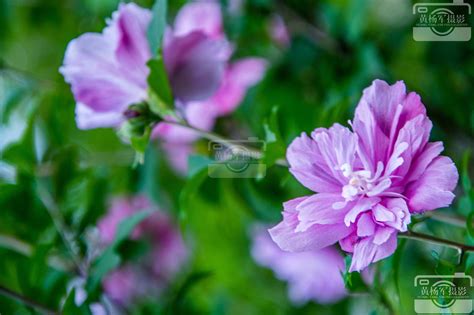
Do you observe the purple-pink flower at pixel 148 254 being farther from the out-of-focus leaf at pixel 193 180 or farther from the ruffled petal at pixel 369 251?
the ruffled petal at pixel 369 251

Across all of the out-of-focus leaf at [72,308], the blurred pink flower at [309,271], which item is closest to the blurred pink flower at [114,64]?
the out-of-focus leaf at [72,308]

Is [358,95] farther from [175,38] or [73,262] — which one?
[73,262]

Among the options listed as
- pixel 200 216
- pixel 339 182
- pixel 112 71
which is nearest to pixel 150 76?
pixel 112 71

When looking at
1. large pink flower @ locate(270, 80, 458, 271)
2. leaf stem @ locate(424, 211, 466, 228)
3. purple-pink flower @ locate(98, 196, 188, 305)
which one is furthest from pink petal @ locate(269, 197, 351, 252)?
purple-pink flower @ locate(98, 196, 188, 305)

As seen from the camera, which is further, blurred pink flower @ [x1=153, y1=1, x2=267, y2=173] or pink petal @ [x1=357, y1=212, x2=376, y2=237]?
blurred pink flower @ [x1=153, y1=1, x2=267, y2=173]

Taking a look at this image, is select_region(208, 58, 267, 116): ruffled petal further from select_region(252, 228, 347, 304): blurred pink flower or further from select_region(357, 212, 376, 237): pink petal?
select_region(357, 212, 376, 237): pink petal
